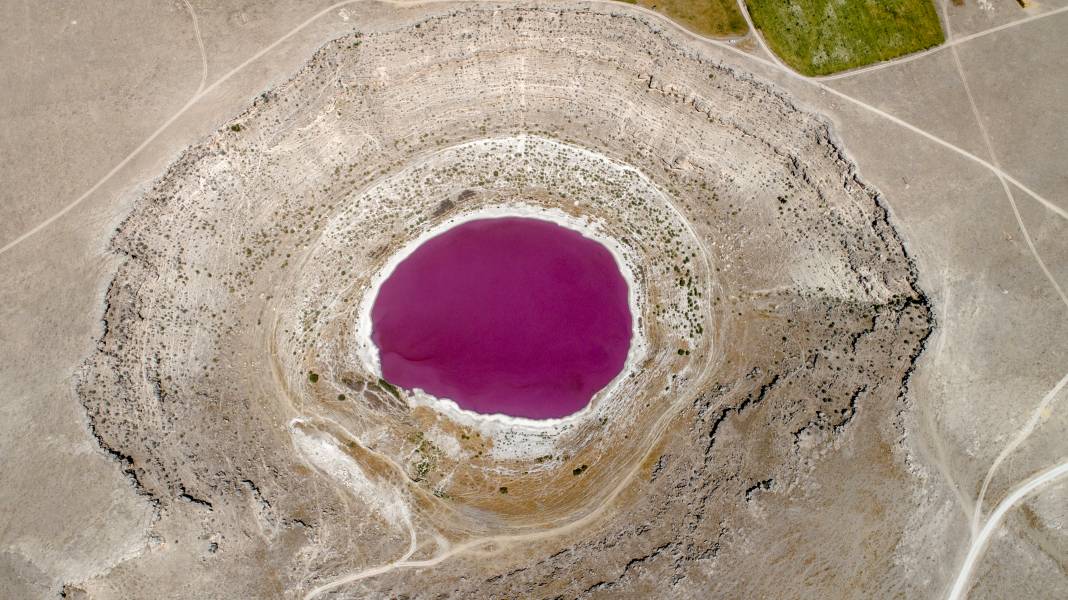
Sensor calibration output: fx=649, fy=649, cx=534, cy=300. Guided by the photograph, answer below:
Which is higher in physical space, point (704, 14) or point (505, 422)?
point (704, 14)

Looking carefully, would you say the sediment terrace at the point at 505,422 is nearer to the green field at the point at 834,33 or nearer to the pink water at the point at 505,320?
the pink water at the point at 505,320

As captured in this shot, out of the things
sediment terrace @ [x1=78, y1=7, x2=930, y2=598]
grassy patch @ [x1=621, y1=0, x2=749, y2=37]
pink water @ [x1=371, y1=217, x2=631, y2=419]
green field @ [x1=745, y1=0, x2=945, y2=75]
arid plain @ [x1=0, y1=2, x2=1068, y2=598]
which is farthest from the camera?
grassy patch @ [x1=621, y1=0, x2=749, y2=37]

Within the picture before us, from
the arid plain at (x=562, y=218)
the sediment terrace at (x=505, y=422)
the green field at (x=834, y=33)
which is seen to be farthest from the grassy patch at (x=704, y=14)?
the sediment terrace at (x=505, y=422)

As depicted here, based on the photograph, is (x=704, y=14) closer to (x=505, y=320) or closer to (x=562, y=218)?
(x=562, y=218)

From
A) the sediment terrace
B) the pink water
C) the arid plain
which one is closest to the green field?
the arid plain

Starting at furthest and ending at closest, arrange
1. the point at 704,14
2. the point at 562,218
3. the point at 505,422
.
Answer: the point at 562,218 → the point at 704,14 → the point at 505,422

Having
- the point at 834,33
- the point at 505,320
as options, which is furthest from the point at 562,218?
the point at 834,33

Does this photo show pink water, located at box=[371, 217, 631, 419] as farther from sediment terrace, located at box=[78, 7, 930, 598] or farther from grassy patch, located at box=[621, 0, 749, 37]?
grassy patch, located at box=[621, 0, 749, 37]

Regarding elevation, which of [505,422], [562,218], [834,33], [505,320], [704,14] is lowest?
[505,422]
